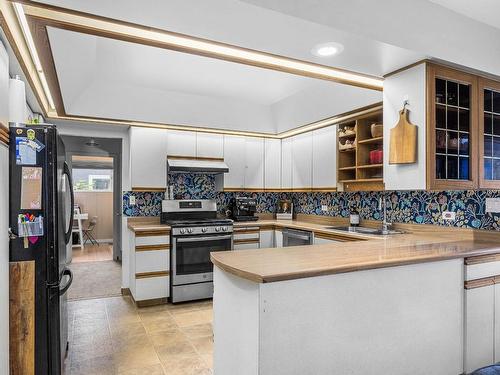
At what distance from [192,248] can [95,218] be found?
5560 mm

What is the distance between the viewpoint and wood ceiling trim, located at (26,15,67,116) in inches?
74.3

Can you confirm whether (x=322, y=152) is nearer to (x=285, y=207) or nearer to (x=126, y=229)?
(x=285, y=207)

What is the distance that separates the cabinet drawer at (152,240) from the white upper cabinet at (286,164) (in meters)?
1.91

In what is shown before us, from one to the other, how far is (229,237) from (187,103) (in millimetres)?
1802

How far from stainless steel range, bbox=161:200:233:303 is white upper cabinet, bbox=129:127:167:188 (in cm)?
38

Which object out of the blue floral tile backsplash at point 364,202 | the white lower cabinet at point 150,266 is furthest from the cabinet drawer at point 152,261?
the blue floral tile backsplash at point 364,202

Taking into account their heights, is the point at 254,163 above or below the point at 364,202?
above

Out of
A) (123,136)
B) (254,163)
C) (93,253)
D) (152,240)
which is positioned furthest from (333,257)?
(93,253)

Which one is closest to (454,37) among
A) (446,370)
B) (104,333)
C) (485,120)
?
(485,120)

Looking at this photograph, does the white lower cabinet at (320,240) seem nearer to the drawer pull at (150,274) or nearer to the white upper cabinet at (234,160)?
the white upper cabinet at (234,160)

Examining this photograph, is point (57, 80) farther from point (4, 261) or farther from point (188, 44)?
point (4, 261)

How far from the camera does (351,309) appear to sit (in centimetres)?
185

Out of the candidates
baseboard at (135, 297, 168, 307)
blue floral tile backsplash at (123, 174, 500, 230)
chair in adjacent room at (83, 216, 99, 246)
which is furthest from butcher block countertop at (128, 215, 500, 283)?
chair in adjacent room at (83, 216, 99, 246)

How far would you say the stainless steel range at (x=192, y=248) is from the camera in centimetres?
408
